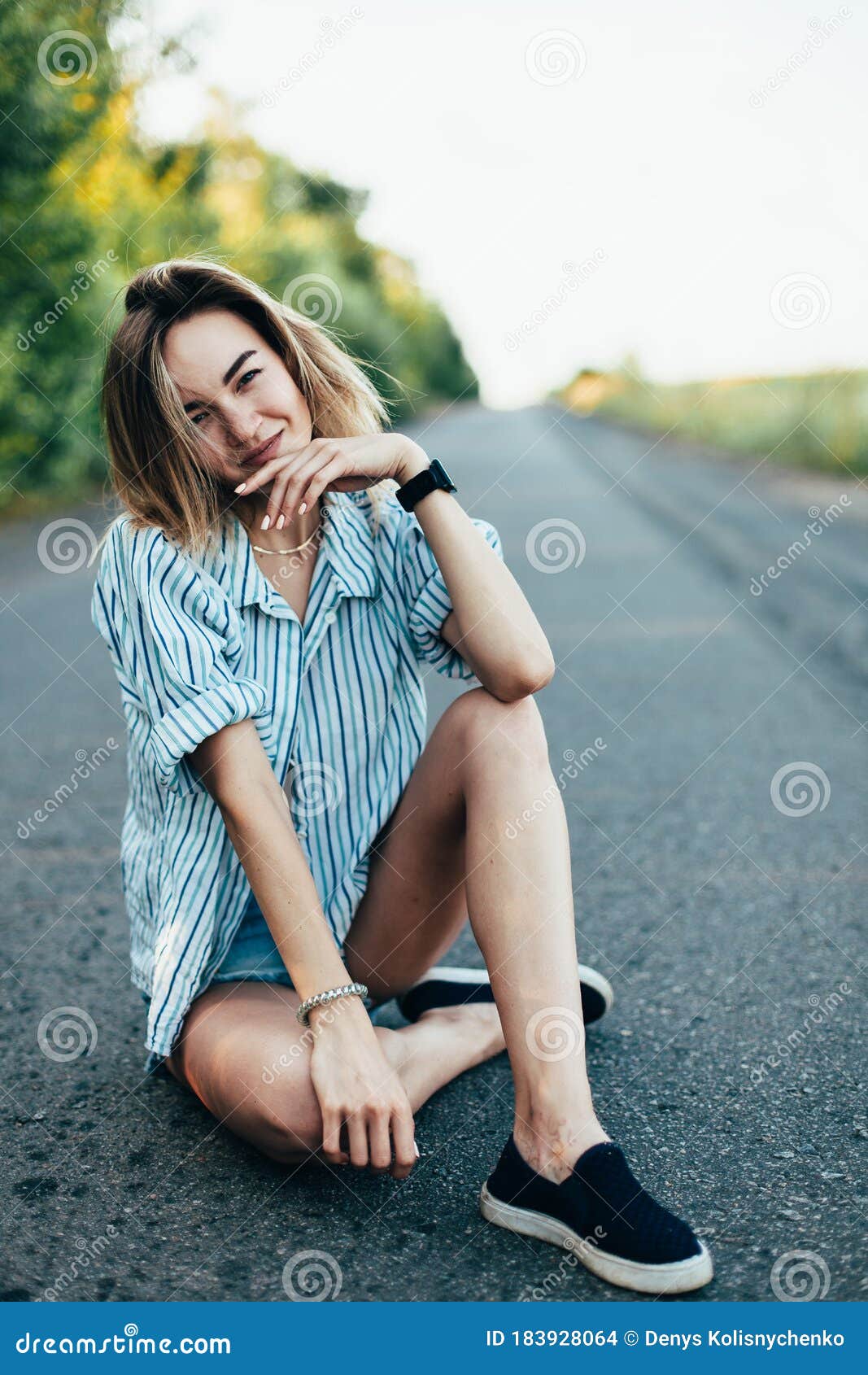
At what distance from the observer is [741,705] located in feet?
→ 15.4

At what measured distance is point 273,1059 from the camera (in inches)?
68.2

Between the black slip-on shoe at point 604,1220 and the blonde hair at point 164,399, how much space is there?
1052 millimetres

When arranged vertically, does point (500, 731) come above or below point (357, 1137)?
above

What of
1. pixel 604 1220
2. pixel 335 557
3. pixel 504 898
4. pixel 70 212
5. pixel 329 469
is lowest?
pixel 70 212

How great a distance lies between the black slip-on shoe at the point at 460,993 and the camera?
2.18 m

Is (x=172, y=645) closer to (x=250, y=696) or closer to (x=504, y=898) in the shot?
(x=250, y=696)

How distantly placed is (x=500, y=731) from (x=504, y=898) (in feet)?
0.85

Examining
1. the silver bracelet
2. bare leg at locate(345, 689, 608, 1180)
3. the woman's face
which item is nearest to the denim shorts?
bare leg at locate(345, 689, 608, 1180)

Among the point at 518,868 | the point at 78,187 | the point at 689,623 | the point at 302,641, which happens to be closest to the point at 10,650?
the point at 689,623

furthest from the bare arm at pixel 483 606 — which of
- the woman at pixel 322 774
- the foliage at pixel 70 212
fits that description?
the foliage at pixel 70 212

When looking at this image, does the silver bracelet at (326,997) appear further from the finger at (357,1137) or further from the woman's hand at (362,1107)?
the finger at (357,1137)

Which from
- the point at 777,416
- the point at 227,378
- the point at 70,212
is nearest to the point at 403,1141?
the point at 227,378

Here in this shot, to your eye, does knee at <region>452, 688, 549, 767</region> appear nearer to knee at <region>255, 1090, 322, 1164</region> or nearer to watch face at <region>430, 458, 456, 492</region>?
watch face at <region>430, 458, 456, 492</region>

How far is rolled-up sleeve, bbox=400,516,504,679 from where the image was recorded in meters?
2.05
